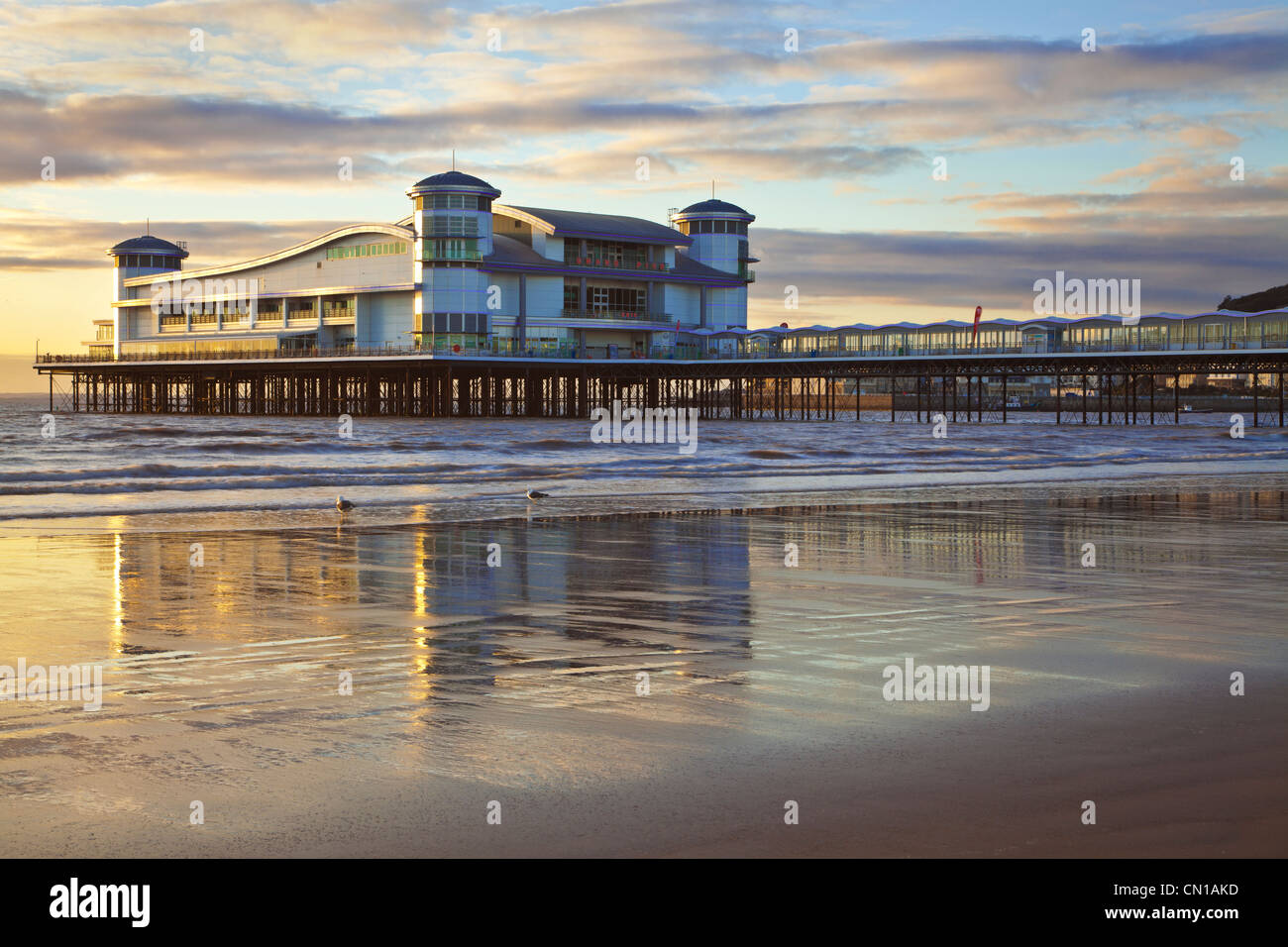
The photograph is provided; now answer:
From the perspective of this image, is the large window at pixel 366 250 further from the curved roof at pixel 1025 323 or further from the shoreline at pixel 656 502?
the shoreline at pixel 656 502

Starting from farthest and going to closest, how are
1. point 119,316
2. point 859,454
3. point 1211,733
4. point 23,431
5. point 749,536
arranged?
1. point 119,316
2. point 23,431
3. point 859,454
4. point 749,536
5. point 1211,733

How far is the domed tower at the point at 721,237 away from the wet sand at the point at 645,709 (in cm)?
8706

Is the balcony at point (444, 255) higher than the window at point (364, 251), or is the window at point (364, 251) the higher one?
the window at point (364, 251)

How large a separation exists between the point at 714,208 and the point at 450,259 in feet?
86.7

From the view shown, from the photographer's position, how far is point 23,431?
64500 millimetres

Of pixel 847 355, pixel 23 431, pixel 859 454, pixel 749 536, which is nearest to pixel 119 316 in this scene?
pixel 23 431

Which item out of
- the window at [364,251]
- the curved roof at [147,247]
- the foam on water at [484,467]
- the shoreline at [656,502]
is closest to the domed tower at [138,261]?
the curved roof at [147,247]

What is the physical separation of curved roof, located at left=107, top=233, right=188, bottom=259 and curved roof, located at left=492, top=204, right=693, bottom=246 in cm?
3380

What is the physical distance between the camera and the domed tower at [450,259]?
82.4 meters

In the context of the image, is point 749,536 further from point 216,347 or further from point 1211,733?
point 216,347

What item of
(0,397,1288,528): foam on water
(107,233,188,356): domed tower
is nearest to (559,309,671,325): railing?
(0,397,1288,528): foam on water

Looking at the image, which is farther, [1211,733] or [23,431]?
[23,431]

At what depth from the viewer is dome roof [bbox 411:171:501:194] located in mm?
82812
